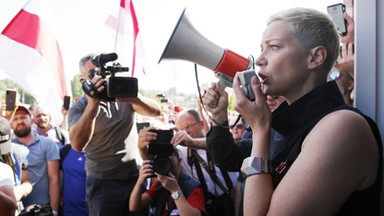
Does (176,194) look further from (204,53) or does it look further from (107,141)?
(204,53)

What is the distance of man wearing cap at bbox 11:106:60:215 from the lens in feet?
14.5

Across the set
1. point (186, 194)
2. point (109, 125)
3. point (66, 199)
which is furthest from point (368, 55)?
point (66, 199)

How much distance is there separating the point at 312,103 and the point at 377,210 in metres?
0.37

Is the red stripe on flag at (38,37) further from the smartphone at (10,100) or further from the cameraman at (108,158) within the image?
the cameraman at (108,158)

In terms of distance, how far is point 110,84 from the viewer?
9.96ft

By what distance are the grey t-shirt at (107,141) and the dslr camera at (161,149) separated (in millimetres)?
468

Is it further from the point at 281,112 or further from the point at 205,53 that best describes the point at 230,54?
the point at 281,112

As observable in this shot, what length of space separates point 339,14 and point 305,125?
687 mm

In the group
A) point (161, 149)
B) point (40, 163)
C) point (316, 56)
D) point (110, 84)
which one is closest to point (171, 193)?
point (161, 149)

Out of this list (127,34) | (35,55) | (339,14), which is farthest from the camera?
(127,34)

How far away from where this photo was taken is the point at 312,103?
1.30m

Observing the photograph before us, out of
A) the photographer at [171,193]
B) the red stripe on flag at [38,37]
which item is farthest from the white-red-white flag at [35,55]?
the photographer at [171,193]

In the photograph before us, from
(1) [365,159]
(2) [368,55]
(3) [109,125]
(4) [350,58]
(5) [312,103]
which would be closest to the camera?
(1) [365,159]

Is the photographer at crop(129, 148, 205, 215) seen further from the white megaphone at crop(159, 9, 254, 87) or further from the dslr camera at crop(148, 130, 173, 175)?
the white megaphone at crop(159, 9, 254, 87)
